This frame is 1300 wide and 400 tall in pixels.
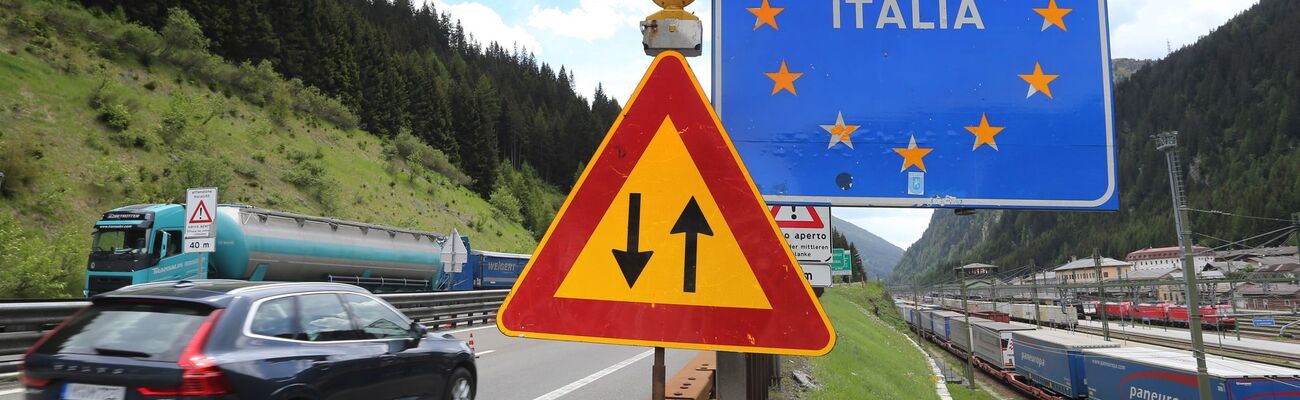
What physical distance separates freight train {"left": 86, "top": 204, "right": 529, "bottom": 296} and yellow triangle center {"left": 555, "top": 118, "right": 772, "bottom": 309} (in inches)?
552

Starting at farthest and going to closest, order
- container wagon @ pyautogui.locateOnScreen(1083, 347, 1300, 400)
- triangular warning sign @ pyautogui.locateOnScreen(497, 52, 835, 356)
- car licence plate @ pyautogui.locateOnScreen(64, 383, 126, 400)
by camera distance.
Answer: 1. container wagon @ pyautogui.locateOnScreen(1083, 347, 1300, 400)
2. car licence plate @ pyautogui.locateOnScreen(64, 383, 126, 400)
3. triangular warning sign @ pyautogui.locateOnScreen(497, 52, 835, 356)

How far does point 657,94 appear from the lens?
2516mm

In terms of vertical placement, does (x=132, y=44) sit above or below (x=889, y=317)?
above

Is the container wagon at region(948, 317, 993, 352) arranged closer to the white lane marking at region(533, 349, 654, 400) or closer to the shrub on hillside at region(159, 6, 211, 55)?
the white lane marking at region(533, 349, 654, 400)

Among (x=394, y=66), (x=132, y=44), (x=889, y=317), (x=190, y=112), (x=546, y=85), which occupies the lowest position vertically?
(x=889, y=317)

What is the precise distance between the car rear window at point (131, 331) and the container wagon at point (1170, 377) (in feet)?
67.8

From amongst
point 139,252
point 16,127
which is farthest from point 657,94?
point 16,127

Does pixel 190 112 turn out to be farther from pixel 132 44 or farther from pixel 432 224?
pixel 432 224

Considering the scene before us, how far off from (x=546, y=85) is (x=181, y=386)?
5453 inches

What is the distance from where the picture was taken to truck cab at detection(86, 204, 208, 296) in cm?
1803

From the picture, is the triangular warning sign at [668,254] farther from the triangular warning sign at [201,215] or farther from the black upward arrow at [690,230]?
the triangular warning sign at [201,215]

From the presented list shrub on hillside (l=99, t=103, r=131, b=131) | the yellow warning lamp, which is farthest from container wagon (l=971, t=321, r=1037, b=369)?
shrub on hillside (l=99, t=103, r=131, b=131)

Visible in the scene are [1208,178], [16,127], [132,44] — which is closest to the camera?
[16,127]

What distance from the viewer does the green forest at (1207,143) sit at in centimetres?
13100
